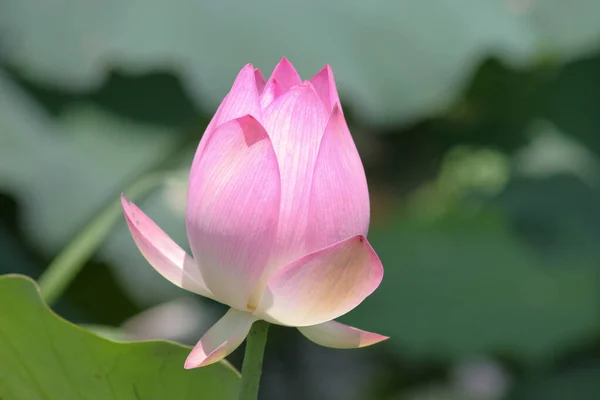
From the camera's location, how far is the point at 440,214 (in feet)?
5.40

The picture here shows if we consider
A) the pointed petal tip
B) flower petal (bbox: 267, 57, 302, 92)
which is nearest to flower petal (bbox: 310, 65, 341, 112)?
flower petal (bbox: 267, 57, 302, 92)

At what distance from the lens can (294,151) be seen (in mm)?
334

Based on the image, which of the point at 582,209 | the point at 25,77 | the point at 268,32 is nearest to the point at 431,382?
the point at 582,209

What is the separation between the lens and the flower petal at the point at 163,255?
339mm

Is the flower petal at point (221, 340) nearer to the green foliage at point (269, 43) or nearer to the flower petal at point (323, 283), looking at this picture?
the flower petal at point (323, 283)

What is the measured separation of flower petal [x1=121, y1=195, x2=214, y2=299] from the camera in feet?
1.11

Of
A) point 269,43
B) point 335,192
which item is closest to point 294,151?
point 335,192

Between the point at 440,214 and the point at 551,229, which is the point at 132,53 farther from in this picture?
the point at 551,229

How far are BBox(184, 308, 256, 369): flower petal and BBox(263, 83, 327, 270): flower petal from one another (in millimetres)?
28

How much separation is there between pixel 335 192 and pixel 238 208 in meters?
0.04

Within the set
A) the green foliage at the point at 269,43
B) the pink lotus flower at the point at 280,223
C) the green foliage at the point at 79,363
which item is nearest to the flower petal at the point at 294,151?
the pink lotus flower at the point at 280,223

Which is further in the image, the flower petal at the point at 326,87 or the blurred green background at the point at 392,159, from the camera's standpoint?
the blurred green background at the point at 392,159

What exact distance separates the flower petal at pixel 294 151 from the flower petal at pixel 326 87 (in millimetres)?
23

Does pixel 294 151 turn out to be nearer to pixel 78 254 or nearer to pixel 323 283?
pixel 323 283
